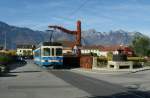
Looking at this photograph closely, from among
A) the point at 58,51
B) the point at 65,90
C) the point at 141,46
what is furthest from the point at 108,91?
the point at 141,46

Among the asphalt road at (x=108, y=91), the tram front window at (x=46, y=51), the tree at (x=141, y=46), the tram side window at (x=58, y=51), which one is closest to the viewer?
the asphalt road at (x=108, y=91)

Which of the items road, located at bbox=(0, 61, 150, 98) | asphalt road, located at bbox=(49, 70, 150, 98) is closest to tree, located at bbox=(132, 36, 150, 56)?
road, located at bbox=(0, 61, 150, 98)

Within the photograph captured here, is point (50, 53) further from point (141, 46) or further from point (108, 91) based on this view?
point (141, 46)

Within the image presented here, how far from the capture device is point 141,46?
436ft

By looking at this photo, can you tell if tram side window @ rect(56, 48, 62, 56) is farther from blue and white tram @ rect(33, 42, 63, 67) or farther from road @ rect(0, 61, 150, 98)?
road @ rect(0, 61, 150, 98)

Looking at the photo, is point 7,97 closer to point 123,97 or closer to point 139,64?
point 123,97

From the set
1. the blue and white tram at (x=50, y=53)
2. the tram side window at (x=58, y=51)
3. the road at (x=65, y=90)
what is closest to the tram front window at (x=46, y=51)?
the blue and white tram at (x=50, y=53)

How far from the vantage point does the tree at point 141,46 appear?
13012cm

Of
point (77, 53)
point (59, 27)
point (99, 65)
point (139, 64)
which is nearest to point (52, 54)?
point (99, 65)

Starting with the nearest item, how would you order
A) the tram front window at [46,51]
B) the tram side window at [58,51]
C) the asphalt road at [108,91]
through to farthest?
the asphalt road at [108,91]
the tram front window at [46,51]
the tram side window at [58,51]

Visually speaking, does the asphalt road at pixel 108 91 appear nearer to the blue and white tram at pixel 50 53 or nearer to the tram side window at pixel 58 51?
the blue and white tram at pixel 50 53

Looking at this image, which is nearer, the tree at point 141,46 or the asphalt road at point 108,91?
the asphalt road at point 108,91

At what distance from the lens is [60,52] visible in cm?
5338

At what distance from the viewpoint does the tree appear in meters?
130
